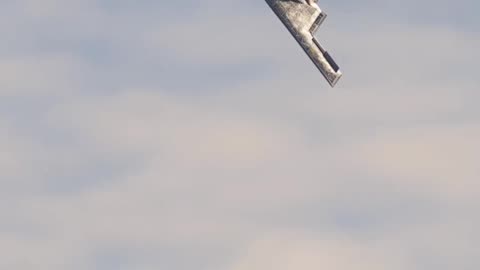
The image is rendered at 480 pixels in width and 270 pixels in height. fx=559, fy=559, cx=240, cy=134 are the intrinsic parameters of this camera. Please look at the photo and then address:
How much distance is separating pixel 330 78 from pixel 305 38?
327cm

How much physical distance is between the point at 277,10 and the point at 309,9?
198cm

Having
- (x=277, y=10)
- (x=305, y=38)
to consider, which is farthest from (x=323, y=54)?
(x=277, y=10)

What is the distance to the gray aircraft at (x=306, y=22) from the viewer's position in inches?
1314

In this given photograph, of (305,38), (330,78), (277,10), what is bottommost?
(330,78)

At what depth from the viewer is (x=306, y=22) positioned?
3381 cm

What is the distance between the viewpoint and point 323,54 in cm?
3356

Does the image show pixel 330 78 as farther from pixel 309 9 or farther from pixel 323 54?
pixel 309 9

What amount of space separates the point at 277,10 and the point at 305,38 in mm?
2479

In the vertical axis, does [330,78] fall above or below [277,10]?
below

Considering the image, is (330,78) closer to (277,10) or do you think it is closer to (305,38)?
(305,38)

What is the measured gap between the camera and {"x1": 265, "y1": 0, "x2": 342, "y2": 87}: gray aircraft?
109 ft

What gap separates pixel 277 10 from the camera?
112ft

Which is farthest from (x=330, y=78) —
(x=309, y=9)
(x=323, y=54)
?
(x=309, y=9)

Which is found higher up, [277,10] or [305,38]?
[277,10]
